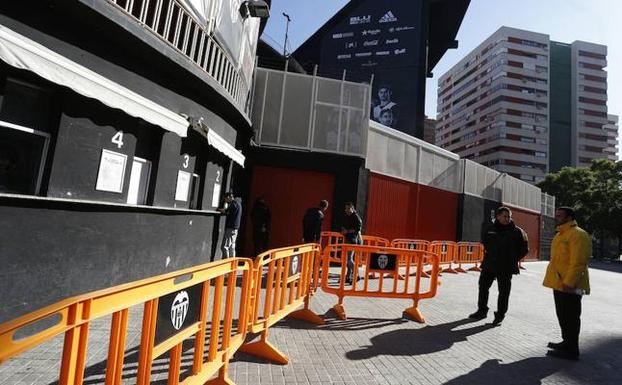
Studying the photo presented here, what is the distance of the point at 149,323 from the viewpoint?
225cm

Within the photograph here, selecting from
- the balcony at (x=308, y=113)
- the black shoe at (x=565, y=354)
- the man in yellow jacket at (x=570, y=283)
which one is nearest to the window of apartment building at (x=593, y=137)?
the balcony at (x=308, y=113)

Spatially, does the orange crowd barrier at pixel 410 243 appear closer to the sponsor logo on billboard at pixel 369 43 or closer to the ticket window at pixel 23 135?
the ticket window at pixel 23 135

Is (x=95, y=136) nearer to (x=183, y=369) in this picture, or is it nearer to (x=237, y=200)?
(x=183, y=369)

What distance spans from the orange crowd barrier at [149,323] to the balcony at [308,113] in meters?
10.1

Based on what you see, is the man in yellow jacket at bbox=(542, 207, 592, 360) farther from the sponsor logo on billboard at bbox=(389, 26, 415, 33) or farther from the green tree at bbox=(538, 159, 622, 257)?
the green tree at bbox=(538, 159, 622, 257)

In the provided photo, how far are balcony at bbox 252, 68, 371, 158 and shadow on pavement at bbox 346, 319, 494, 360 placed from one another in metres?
8.55

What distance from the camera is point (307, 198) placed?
1355 centimetres

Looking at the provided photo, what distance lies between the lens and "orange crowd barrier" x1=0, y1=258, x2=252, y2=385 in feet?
5.32

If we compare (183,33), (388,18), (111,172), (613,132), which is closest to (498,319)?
(111,172)

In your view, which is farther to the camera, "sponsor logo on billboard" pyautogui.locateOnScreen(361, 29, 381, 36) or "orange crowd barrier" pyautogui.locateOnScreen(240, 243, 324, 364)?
"sponsor logo on billboard" pyautogui.locateOnScreen(361, 29, 381, 36)

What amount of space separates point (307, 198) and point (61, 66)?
975 centimetres

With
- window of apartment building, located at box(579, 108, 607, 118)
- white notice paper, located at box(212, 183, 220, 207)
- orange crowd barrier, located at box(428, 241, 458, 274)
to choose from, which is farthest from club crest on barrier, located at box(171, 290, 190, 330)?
window of apartment building, located at box(579, 108, 607, 118)

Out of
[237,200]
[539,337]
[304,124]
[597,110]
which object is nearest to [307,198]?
[304,124]

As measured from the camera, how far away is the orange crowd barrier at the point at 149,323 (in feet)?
5.32
